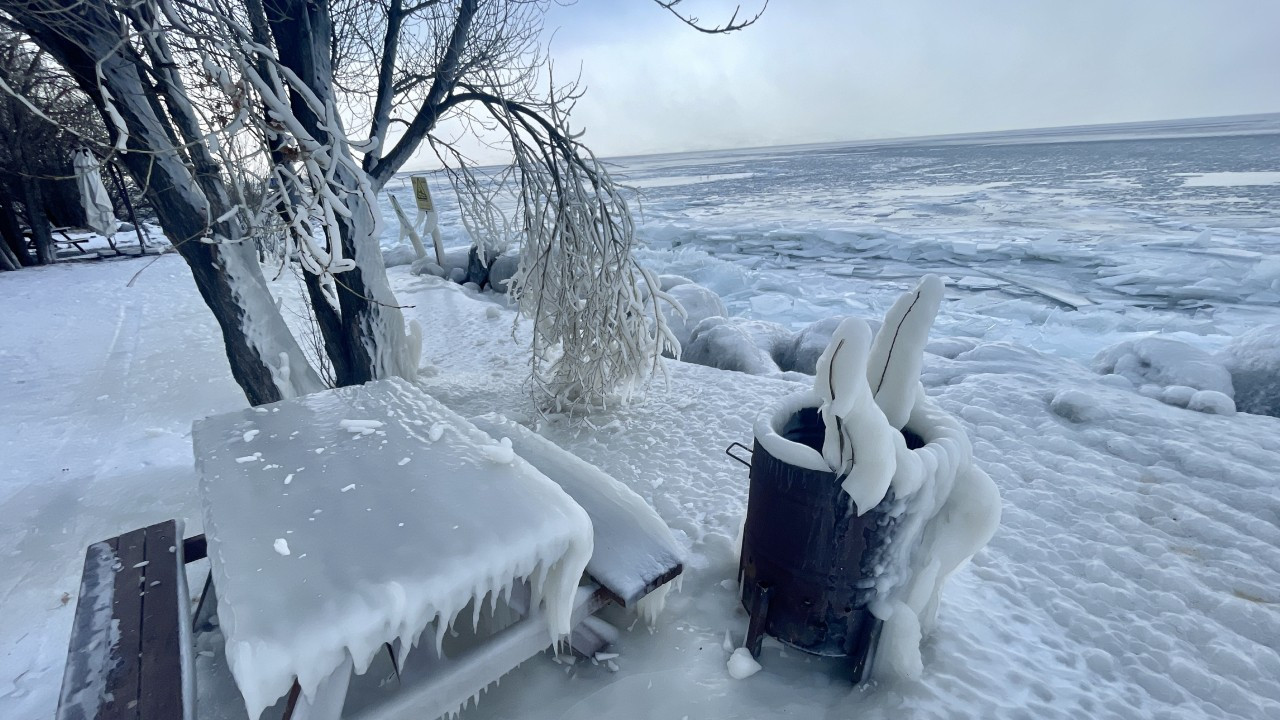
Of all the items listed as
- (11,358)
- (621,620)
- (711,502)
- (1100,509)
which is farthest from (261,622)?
(11,358)

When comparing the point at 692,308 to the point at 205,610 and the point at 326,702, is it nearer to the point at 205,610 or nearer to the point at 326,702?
the point at 205,610

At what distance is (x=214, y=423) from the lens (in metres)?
2.34

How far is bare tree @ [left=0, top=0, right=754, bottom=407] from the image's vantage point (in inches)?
120

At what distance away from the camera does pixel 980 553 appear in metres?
2.74

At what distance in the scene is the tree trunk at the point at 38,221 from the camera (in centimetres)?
1209

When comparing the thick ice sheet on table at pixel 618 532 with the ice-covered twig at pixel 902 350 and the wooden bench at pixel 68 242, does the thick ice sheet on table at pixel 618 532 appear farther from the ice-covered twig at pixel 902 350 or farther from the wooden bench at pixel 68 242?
the wooden bench at pixel 68 242

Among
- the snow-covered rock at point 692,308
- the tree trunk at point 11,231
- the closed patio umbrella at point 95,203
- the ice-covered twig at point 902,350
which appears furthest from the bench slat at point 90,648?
the tree trunk at point 11,231

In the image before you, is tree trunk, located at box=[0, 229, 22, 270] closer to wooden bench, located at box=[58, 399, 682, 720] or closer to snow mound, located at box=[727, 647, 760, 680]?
wooden bench, located at box=[58, 399, 682, 720]

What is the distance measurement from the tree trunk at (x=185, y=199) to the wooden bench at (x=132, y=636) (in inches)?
49.7

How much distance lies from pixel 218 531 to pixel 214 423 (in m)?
0.95

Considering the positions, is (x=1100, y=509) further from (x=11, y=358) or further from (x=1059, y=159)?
(x=1059, y=159)

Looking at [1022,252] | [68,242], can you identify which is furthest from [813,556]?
[68,242]

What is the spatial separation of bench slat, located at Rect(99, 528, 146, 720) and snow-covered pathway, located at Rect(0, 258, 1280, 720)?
0.59 m

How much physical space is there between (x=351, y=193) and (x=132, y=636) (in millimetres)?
2289
